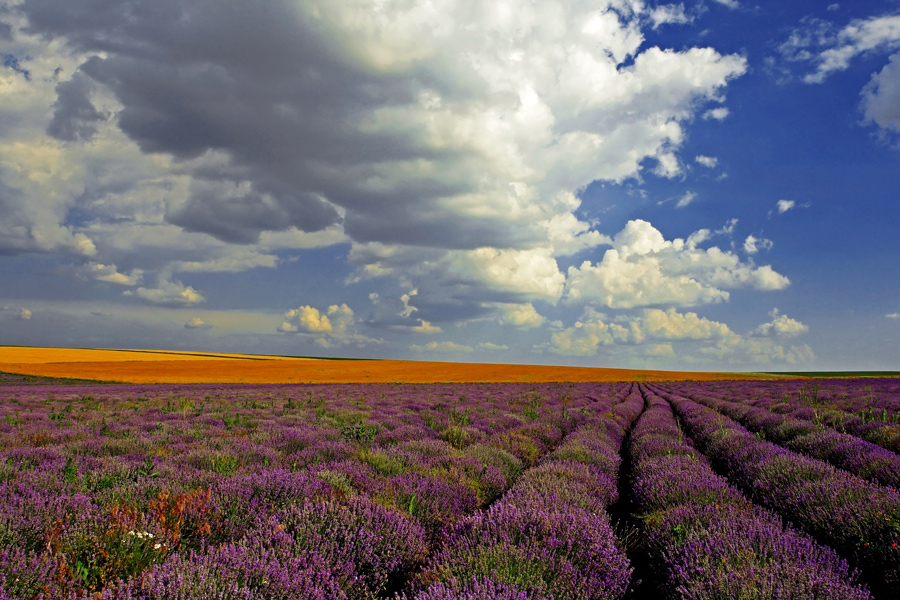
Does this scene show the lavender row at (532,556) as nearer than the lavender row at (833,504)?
Yes

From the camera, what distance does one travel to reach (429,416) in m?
11.6

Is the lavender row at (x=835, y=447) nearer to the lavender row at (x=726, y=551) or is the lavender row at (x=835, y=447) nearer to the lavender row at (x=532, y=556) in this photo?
the lavender row at (x=726, y=551)

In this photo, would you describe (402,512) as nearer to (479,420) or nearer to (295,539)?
(295,539)

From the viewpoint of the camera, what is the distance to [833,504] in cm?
402

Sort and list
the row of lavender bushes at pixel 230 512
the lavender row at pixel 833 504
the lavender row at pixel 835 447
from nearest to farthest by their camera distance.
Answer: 1. the row of lavender bushes at pixel 230 512
2. the lavender row at pixel 833 504
3. the lavender row at pixel 835 447

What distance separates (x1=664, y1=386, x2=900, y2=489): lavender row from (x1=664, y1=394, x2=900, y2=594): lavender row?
0.76m

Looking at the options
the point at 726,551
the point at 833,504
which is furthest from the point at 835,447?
the point at 726,551

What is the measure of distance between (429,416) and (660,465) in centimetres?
677

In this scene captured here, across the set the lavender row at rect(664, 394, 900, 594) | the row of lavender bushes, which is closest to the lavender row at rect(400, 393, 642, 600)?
the row of lavender bushes

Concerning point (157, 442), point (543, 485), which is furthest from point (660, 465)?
point (157, 442)

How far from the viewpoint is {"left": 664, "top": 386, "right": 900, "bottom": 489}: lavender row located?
547 centimetres

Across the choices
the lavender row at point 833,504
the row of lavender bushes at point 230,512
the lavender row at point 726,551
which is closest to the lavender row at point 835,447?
the lavender row at point 833,504

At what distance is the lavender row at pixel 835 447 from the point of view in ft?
18.0

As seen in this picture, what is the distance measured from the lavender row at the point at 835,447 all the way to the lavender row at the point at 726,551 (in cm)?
233
